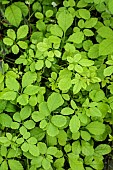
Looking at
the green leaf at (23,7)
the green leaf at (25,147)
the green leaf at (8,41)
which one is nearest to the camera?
the green leaf at (25,147)

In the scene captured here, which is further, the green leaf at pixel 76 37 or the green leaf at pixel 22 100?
Result: the green leaf at pixel 76 37

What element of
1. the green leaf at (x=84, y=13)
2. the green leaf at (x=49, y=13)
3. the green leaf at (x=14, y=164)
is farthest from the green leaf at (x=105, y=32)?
the green leaf at (x=14, y=164)

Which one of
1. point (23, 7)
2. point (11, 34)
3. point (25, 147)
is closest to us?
point (25, 147)

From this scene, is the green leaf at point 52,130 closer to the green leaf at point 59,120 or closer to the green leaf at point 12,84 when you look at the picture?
the green leaf at point 59,120

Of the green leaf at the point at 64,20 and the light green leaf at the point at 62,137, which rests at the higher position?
the green leaf at the point at 64,20

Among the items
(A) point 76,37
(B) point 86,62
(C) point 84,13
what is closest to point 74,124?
(B) point 86,62

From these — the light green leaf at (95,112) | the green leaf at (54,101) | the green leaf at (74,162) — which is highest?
the green leaf at (54,101)

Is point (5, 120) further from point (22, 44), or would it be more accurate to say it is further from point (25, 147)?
point (22, 44)
